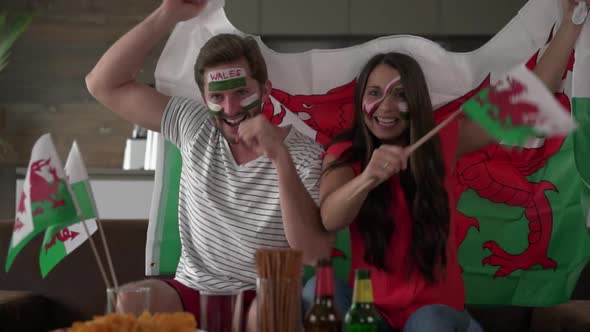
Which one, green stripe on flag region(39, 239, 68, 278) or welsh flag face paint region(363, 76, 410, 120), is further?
welsh flag face paint region(363, 76, 410, 120)

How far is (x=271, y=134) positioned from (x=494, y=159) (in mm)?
845

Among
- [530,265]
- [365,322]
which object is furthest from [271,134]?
[530,265]

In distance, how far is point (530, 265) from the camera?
2.24 m

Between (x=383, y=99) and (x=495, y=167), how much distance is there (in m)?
0.48

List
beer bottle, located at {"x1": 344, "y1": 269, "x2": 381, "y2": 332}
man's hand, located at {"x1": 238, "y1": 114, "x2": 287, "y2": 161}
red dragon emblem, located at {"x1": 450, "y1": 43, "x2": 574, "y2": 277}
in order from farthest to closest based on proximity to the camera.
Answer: red dragon emblem, located at {"x1": 450, "y1": 43, "x2": 574, "y2": 277}
man's hand, located at {"x1": 238, "y1": 114, "x2": 287, "y2": 161}
beer bottle, located at {"x1": 344, "y1": 269, "x2": 381, "y2": 332}

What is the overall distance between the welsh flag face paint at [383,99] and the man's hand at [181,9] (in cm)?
59

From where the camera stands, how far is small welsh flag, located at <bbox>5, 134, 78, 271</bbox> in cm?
143

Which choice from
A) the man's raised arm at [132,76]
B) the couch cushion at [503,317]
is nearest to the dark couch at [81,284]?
the couch cushion at [503,317]

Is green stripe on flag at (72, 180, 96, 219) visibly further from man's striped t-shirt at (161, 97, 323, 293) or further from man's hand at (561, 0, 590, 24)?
man's hand at (561, 0, 590, 24)

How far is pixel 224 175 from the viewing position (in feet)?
6.59

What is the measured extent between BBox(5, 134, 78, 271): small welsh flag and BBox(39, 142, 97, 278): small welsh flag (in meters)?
0.04

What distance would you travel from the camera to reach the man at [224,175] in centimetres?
189

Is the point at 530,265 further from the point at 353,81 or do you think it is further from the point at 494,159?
the point at 353,81

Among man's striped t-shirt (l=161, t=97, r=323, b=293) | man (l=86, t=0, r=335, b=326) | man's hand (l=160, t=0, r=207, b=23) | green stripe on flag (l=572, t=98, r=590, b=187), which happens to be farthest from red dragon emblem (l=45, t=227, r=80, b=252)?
green stripe on flag (l=572, t=98, r=590, b=187)
